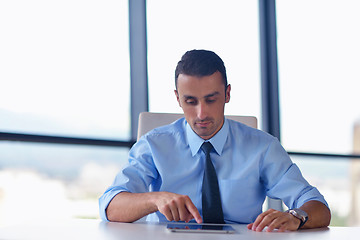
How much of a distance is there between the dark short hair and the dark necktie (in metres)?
0.34

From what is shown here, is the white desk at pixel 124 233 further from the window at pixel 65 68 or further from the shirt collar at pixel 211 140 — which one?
the window at pixel 65 68

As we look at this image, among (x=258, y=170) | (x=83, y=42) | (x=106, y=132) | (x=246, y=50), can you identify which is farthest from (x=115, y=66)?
(x=258, y=170)

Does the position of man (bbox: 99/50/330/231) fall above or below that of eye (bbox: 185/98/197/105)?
below

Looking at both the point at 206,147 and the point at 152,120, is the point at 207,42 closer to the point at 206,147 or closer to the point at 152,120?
the point at 152,120

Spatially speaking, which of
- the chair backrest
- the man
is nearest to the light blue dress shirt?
the man

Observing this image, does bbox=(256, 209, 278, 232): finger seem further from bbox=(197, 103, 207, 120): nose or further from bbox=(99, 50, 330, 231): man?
bbox=(197, 103, 207, 120): nose

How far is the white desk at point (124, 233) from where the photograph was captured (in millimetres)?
924

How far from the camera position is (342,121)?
3506 mm

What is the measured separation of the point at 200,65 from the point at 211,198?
49cm

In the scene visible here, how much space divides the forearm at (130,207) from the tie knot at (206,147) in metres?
0.35

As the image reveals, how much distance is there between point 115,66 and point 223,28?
3.19 feet

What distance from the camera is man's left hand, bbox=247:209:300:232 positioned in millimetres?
1111

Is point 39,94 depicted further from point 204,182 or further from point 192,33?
point 204,182

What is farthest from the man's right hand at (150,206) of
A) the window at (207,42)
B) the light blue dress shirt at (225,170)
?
the window at (207,42)
